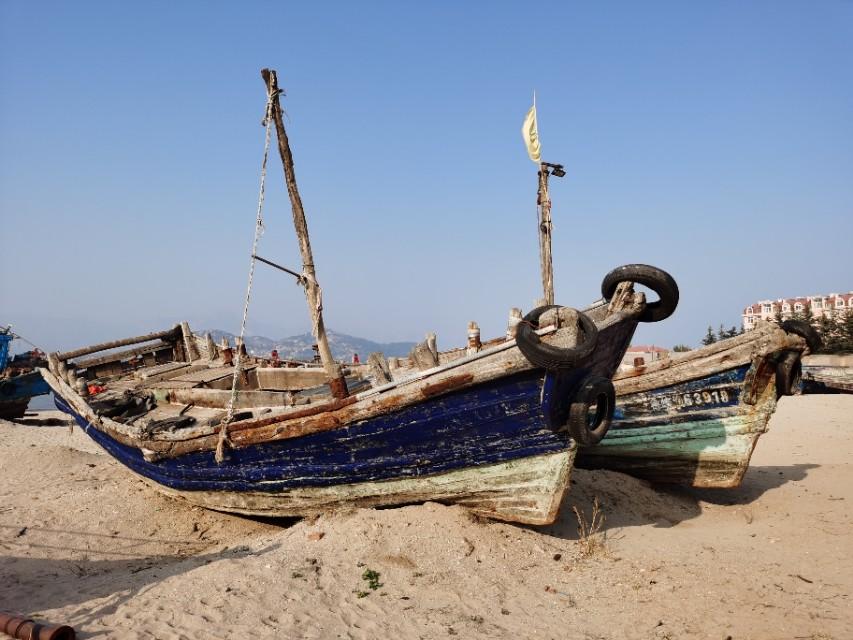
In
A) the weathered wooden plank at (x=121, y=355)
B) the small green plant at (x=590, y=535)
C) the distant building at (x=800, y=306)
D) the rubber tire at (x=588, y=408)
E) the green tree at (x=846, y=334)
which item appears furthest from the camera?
the distant building at (x=800, y=306)

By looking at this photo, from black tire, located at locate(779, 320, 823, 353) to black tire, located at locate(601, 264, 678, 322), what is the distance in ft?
7.61

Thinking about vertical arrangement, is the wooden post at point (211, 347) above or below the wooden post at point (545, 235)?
below

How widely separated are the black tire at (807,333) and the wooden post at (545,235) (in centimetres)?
627

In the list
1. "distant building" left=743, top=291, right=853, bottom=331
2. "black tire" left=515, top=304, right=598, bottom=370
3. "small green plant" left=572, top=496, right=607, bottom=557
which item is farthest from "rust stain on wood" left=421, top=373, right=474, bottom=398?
"distant building" left=743, top=291, right=853, bottom=331

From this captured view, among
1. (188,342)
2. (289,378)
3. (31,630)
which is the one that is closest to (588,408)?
(31,630)

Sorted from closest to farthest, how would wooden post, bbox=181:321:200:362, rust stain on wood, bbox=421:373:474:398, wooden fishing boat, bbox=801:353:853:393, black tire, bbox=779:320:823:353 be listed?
rust stain on wood, bbox=421:373:474:398 < black tire, bbox=779:320:823:353 < wooden post, bbox=181:321:200:362 < wooden fishing boat, bbox=801:353:853:393

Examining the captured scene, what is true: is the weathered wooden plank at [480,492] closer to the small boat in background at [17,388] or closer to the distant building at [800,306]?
the small boat in background at [17,388]

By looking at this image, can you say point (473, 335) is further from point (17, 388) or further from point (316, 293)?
point (17, 388)

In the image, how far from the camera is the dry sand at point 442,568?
16.3ft

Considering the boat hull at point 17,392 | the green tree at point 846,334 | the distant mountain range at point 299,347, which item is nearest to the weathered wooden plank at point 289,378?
the distant mountain range at point 299,347

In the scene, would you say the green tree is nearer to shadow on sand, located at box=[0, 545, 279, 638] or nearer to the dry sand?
the dry sand

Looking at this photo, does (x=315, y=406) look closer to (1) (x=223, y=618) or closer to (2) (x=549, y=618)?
(1) (x=223, y=618)

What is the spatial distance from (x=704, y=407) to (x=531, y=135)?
8.10 metres

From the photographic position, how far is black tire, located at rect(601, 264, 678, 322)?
736 cm
